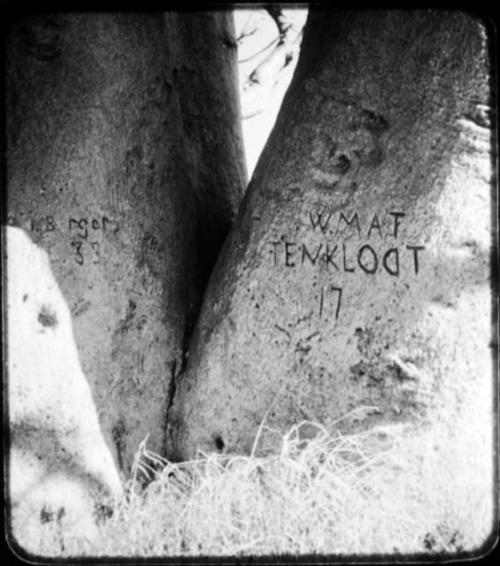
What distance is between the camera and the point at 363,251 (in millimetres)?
1816

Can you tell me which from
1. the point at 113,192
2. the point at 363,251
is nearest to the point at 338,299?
the point at 363,251

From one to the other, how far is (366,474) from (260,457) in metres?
0.36

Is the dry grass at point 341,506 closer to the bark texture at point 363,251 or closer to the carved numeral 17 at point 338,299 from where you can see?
the bark texture at point 363,251

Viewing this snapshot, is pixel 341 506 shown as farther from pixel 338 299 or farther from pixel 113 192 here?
pixel 113 192

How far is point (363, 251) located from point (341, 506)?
0.77 meters

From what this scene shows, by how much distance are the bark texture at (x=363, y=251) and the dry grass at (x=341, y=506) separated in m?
0.09

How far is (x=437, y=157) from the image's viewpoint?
174 cm

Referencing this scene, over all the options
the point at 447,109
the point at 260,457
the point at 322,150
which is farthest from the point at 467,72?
the point at 260,457

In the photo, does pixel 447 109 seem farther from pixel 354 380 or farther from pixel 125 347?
pixel 125 347

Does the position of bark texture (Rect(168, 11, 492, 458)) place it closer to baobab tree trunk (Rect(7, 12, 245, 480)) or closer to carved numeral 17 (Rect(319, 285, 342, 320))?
carved numeral 17 (Rect(319, 285, 342, 320))

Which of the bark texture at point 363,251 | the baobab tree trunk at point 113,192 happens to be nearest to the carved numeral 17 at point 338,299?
the bark texture at point 363,251

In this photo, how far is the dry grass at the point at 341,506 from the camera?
1675 millimetres

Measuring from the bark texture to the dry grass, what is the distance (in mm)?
86

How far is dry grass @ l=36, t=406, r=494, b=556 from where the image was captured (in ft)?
5.49
